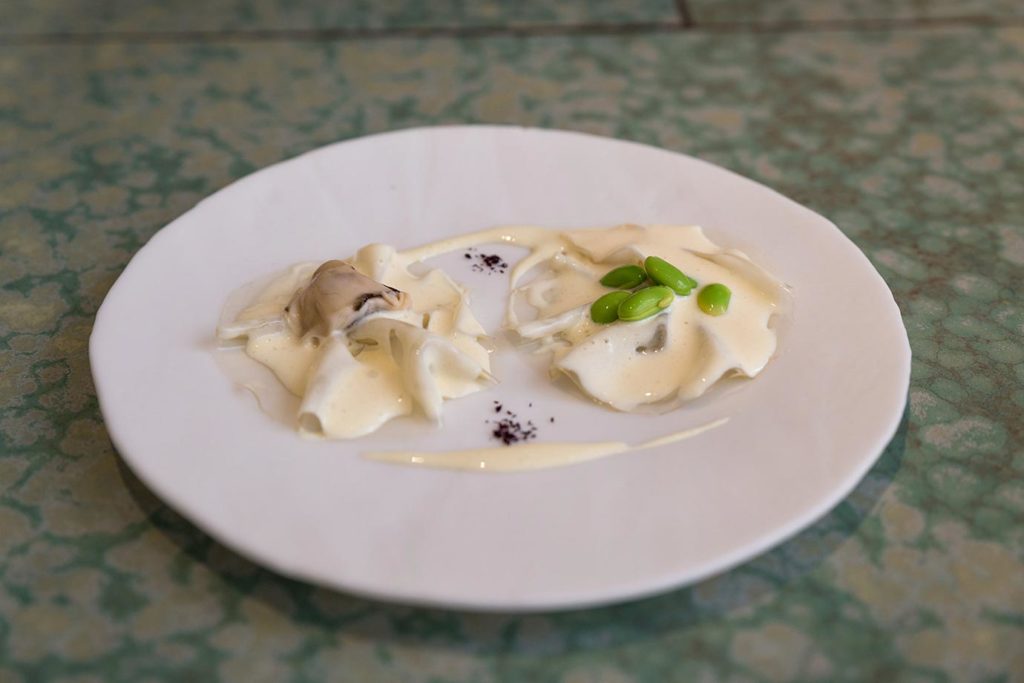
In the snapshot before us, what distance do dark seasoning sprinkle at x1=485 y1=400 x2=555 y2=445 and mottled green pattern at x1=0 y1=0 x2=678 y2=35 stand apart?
1824mm

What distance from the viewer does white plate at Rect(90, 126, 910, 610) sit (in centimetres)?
130

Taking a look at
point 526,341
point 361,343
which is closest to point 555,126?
point 526,341

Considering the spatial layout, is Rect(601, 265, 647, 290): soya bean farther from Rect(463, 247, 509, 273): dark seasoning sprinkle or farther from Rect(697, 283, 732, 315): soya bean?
Rect(463, 247, 509, 273): dark seasoning sprinkle

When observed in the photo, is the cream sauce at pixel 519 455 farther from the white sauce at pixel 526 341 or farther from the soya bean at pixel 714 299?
the soya bean at pixel 714 299

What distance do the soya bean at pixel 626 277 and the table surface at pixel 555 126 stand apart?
1.67 feet

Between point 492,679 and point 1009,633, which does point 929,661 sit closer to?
point 1009,633

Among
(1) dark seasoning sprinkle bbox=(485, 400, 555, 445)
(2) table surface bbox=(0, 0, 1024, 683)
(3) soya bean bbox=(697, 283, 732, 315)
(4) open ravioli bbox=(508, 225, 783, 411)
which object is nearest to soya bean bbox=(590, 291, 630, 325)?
(4) open ravioli bbox=(508, 225, 783, 411)

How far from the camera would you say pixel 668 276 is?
68.5 inches

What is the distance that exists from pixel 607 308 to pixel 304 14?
73.7 inches

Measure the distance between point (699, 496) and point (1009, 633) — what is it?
1.44 feet

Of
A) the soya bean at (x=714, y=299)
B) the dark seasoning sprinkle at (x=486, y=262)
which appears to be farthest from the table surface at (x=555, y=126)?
the dark seasoning sprinkle at (x=486, y=262)

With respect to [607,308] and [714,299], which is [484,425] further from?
[714,299]

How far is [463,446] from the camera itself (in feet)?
4.97

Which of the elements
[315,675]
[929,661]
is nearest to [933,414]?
[929,661]
